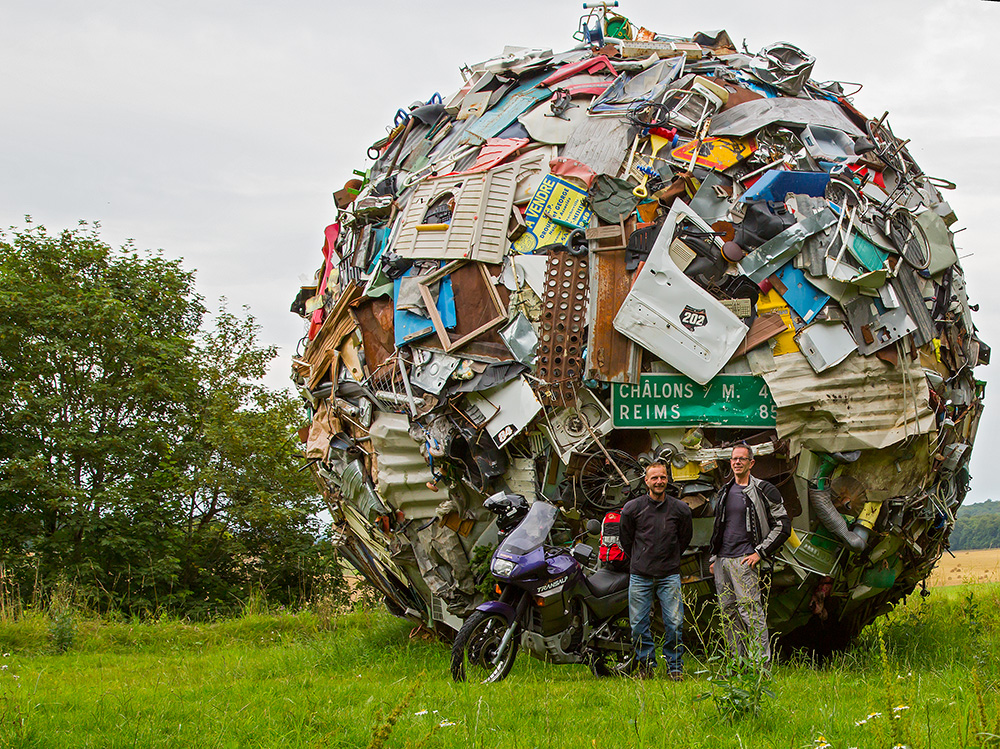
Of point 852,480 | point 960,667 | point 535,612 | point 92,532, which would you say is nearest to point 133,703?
point 535,612

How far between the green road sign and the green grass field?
1496mm

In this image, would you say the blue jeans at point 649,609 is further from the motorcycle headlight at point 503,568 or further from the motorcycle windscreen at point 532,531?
the motorcycle headlight at point 503,568

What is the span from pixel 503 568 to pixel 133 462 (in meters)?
10.2

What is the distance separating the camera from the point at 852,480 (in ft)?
20.4

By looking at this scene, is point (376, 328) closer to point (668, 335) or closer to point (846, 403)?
point (668, 335)

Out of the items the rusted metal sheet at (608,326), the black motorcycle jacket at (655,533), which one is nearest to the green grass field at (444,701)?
the black motorcycle jacket at (655,533)

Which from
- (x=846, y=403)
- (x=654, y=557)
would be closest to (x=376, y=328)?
(x=654, y=557)

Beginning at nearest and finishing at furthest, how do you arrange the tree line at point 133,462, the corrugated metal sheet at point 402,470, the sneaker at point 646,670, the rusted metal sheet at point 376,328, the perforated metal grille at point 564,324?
1. the sneaker at point 646,670
2. the perforated metal grille at point 564,324
3. the corrugated metal sheet at point 402,470
4. the rusted metal sheet at point 376,328
5. the tree line at point 133,462

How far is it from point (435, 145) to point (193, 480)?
8.19 m

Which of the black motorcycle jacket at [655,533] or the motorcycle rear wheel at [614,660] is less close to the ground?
the black motorcycle jacket at [655,533]

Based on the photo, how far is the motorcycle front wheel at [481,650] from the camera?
18.7 feet

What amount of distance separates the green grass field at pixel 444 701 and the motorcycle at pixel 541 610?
0.56 feet

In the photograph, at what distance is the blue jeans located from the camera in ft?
19.7

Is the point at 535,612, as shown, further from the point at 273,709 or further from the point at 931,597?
the point at 931,597
